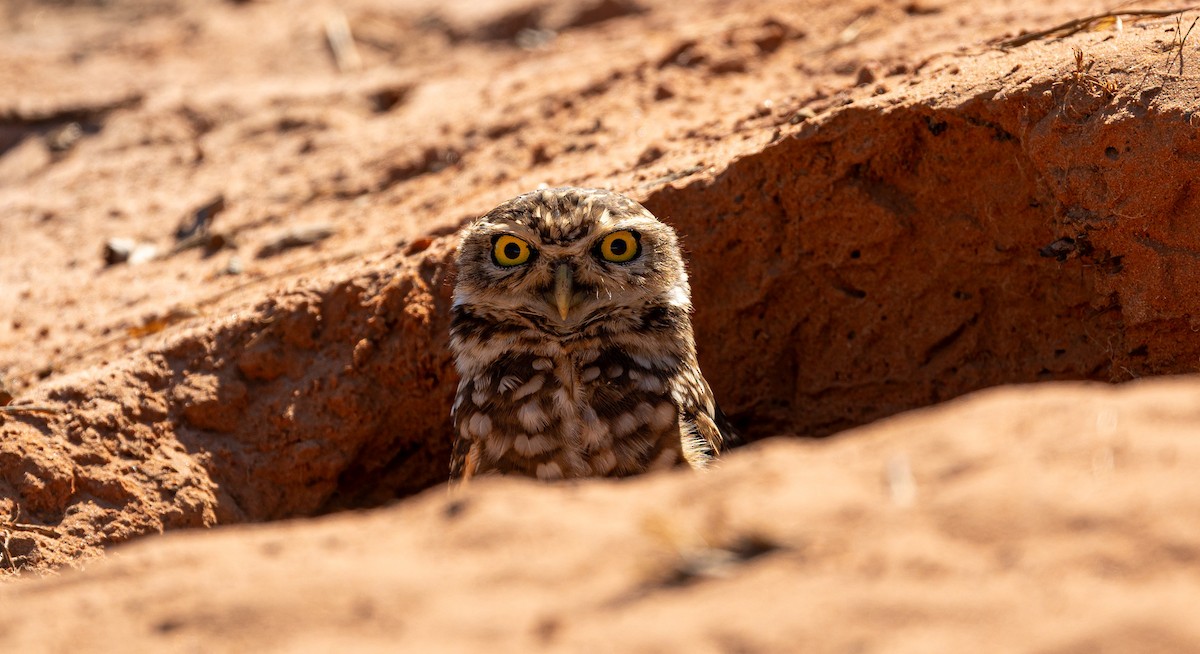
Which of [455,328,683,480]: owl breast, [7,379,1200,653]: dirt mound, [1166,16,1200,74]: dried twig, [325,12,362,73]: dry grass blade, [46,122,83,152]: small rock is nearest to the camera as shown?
[7,379,1200,653]: dirt mound

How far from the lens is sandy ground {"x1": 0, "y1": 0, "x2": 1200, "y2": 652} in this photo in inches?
79.9

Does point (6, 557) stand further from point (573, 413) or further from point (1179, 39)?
point (1179, 39)

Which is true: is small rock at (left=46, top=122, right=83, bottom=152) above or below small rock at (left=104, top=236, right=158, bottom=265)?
above

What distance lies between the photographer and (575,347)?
13.5ft

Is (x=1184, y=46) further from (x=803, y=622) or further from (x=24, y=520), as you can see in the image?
(x=24, y=520)

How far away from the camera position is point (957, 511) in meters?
2.08

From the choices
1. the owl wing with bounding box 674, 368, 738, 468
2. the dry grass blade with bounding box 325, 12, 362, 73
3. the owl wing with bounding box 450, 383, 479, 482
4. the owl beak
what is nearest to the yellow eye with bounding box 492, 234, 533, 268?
the owl beak

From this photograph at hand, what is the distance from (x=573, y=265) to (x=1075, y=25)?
2448mm

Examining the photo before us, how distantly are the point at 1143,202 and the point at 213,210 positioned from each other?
5.03 m

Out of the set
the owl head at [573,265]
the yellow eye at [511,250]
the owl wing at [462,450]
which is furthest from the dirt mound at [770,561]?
the yellow eye at [511,250]

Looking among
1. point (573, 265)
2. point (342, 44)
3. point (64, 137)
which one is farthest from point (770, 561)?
point (342, 44)

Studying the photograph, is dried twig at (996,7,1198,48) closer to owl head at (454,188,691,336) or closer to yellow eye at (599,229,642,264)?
owl head at (454,188,691,336)

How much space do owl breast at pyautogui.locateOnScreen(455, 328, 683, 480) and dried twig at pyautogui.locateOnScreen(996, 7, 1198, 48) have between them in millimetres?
2122

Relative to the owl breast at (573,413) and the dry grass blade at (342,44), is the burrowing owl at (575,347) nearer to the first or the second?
the owl breast at (573,413)
